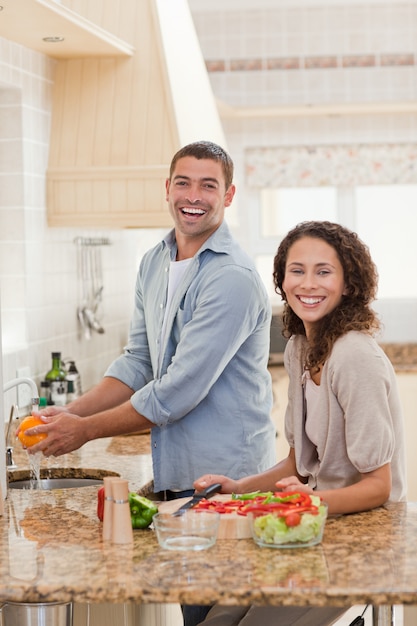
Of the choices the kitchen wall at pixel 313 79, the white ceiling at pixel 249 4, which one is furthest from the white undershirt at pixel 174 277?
the white ceiling at pixel 249 4

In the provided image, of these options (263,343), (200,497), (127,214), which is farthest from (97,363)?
(200,497)

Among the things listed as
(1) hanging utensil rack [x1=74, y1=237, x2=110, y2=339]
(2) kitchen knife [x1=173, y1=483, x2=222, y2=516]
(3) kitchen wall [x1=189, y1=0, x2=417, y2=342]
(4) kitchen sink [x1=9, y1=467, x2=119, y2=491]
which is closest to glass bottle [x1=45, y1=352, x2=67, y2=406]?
(1) hanging utensil rack [x1=74, y1=237, x2=110, y2=339]

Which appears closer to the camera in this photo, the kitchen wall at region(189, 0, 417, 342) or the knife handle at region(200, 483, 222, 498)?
the knife handle at region(200, 483, 222, 498)

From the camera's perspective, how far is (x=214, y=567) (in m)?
1.71

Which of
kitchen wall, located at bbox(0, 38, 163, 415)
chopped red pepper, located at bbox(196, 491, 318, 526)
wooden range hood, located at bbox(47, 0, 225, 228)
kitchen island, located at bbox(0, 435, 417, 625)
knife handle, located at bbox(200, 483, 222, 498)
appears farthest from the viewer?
wooden range hood, located at bbox(47, 0, 225, 228)

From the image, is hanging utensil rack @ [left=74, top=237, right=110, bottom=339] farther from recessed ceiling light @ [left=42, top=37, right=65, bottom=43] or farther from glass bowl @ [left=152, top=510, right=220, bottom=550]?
glass bowl @ [left=152, top=510, right=220, bottom=550]

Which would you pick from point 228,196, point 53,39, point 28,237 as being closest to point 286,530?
point 228,196

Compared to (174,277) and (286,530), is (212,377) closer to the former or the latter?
(174,277)

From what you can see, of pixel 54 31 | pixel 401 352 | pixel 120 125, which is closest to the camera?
pixel 54 31

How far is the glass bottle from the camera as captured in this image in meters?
3.67

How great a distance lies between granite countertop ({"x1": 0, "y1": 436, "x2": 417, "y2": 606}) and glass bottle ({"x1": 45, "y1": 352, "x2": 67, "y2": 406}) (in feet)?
5.06

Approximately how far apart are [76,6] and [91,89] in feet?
1.10

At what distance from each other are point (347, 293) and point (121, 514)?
67 centimetres

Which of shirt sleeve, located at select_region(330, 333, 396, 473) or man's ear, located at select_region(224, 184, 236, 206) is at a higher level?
man's ear, located at select_region(224, 184, 236, 206)
